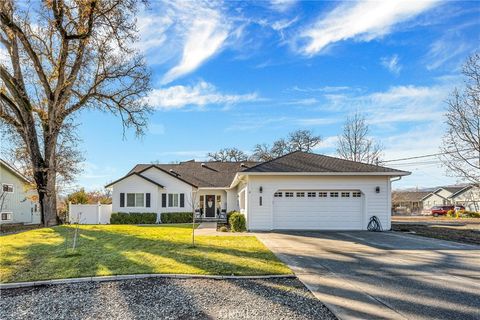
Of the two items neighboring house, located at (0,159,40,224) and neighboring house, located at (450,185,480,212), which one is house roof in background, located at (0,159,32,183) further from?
neighboring house, located at (450,185,480,212)

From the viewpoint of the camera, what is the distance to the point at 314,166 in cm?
1672

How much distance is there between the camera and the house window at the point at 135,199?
24.2 metres

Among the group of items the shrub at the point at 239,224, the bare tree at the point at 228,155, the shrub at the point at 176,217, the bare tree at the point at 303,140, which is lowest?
the shrub at the point at 176,217

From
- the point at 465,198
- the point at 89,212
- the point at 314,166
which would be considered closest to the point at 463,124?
the point at 314,166

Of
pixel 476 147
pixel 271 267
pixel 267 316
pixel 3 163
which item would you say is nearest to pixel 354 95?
pixel 476 147

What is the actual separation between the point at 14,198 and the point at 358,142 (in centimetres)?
3317

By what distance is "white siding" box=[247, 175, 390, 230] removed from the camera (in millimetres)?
15961

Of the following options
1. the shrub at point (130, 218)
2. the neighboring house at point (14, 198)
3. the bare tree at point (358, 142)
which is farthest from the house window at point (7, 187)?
the bare tree at point (358, 142)

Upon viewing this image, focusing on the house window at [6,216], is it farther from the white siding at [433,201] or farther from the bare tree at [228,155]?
the white siding at [433,201]

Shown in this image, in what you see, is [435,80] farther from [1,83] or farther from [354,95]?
[1,83]

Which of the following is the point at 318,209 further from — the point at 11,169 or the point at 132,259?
the point at 11,169

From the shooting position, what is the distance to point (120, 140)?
21656 millimetres

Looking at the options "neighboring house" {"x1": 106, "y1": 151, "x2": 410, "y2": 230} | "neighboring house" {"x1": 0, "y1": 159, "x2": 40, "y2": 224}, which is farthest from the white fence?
"neighboring house" {"x1": 106, "y1": 151, "x2": 410, "y2": 230}

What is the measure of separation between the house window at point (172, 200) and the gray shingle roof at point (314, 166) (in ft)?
34.2
